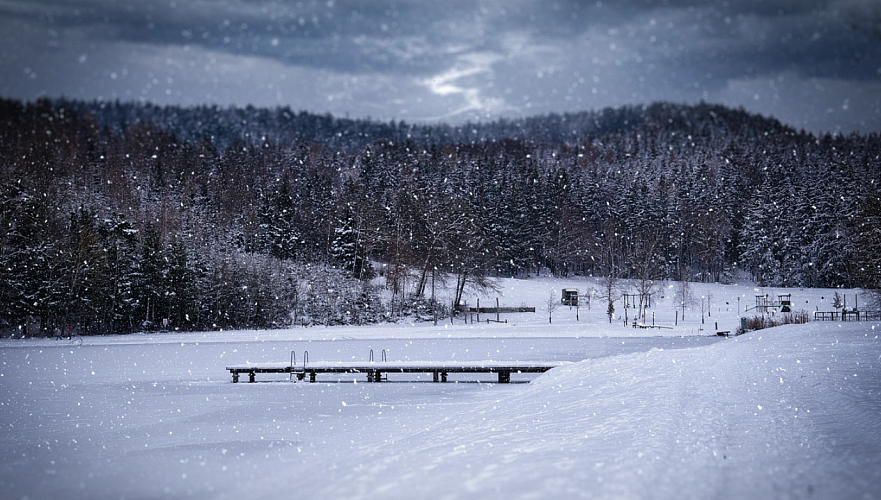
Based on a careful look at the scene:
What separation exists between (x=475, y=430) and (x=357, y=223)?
57218 mm

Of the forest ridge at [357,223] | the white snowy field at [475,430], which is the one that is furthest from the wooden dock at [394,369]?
the forest ridge at [357,223]

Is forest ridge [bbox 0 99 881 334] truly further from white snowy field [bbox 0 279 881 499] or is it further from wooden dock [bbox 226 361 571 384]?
wooden dock [bbox 226 361 571 384]

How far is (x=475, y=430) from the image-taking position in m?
11.3

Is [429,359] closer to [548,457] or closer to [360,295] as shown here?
[548,457]

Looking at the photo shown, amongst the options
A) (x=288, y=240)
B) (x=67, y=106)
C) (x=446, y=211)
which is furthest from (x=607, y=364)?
(x=67, y=106)

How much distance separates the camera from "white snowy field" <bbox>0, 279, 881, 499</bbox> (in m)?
7.34

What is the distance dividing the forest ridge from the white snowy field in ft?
79.2

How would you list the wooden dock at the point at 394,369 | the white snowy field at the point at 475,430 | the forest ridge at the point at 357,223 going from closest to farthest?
the white snowy field at the point at 475,430 < the wooden dock at the point at 394,369 < the forest ridge at the point at 357,223

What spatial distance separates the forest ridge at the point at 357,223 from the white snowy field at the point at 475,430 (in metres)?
24.2

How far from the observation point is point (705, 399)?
12164 millimetres

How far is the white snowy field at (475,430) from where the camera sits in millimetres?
7336

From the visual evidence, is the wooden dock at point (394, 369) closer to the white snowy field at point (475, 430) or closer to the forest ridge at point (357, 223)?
the white snowy field at point (475, 430)

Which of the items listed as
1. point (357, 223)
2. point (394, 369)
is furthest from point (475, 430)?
point (357, 223)

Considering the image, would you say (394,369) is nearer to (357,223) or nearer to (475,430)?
Result: (475,430)
